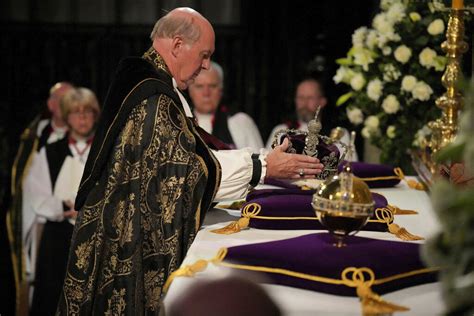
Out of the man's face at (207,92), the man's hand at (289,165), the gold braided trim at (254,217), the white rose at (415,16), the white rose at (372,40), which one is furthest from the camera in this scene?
the man's face at (207,92)

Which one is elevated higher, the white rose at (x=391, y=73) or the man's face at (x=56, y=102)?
the white rose at (x=391, y=73)

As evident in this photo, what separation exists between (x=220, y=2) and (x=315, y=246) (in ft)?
20.8

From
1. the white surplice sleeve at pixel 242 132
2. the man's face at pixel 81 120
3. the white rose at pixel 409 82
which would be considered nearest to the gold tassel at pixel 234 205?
the white rose at pixel 409 82

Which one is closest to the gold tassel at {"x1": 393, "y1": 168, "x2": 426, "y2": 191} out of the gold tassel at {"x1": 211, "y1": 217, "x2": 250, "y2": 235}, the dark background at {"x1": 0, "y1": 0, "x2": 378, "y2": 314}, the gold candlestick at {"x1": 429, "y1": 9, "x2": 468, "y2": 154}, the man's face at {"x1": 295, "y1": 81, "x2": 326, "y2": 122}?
the gold candlestick at {"x1": 429, "y1": 9, "x2": 468, "y2": 154}

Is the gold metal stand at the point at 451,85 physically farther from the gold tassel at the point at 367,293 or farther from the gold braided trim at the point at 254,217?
the gold tassel at the point at 367,293

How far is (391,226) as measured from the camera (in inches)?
119

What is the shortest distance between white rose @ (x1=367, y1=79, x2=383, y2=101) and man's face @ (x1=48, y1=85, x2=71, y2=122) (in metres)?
3.08

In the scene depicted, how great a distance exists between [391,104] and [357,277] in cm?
308

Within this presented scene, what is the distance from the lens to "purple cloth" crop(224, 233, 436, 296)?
7.84ft

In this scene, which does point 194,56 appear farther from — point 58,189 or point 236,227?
point 58,189

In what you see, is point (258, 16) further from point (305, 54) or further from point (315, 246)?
point (315, 246)

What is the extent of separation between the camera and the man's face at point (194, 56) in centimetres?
393

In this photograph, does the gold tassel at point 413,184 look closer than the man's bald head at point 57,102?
Yes

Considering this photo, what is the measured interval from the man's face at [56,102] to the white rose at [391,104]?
3.18 metres
